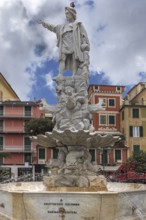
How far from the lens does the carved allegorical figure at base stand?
17484 millimetres

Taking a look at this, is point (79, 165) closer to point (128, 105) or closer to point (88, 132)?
point (88, 132)

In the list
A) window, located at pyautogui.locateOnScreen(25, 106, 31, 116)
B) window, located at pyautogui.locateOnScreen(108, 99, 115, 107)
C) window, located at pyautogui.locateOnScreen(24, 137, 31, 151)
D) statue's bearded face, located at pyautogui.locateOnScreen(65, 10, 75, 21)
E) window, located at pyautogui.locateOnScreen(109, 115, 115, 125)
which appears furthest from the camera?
window, located at pyautogui.locateOnScreen(25, 106, 31, 116)

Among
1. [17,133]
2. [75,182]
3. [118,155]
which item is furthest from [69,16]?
[17,133]

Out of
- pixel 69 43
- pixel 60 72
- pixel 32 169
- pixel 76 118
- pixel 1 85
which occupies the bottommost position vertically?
pixel 32 169

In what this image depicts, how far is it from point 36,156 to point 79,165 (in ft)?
161

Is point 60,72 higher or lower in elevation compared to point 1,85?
lower

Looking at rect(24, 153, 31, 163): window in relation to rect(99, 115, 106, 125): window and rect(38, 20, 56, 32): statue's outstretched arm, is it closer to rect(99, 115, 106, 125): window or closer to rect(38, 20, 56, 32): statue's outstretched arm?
rect(99, 115, 106, 125): window

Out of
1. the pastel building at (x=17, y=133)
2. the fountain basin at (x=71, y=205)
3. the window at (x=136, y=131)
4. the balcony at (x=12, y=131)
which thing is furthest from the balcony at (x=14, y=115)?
the fountain basin at (x=71, y=205)

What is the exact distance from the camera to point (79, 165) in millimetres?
15641

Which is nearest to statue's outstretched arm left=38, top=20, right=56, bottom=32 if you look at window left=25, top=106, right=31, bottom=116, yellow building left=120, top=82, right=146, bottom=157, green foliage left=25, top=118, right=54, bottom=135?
Answer: green foliage left=25, top=118, right=54, bottom=135

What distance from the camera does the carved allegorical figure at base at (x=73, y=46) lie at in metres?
17.5

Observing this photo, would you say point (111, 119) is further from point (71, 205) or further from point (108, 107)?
point (71, 205)

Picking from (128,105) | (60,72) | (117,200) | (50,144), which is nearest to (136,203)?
(117,200)

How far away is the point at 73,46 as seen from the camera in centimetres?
1755
